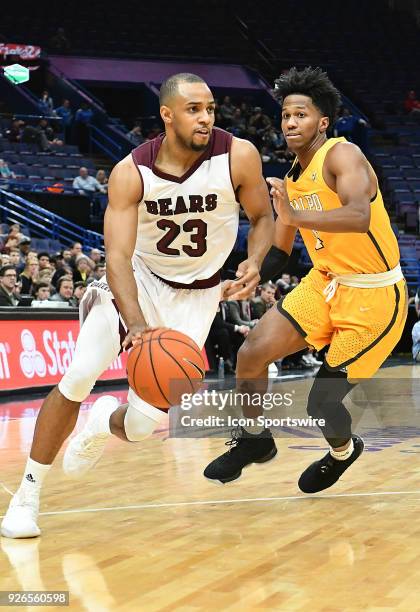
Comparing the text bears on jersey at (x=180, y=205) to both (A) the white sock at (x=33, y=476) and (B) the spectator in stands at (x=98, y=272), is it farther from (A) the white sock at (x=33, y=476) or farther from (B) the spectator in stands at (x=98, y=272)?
(B) the spectator in stands at (x=98, y=272)

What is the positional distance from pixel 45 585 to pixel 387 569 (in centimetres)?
126

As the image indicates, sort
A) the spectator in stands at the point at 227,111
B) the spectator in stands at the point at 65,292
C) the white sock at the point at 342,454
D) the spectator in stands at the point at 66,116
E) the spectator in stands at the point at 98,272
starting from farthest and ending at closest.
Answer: the spectator in stands at the point at 227,111 → the spectator in stands at the point at 66,116 → the spectator in stands at the point at 98,272 → the spectator in stands at the point at 65,292 → the white sock at the point at 342,454

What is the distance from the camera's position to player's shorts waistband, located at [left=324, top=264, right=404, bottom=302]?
5.06 meters

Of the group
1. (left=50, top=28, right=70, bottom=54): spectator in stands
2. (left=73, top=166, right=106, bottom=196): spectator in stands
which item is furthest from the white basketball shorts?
(left=50, top=28, right=70, bottom=54): spectator in stands

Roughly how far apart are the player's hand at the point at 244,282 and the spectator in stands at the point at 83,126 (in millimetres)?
18083

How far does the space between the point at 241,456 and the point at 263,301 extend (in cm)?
918

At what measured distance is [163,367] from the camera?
4.08m

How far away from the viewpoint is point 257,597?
10.9 ft

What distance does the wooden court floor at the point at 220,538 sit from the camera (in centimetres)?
337

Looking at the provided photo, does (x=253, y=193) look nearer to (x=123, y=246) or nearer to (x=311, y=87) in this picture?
(x=123, y=246)

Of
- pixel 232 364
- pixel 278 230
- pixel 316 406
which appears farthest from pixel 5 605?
pixel 232 364

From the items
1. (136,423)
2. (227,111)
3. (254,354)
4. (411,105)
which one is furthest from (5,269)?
(411,105)

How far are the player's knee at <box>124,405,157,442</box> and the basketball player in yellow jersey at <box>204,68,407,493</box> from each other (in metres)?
0.75

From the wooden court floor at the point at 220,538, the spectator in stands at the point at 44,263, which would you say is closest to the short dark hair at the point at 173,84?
the wooden court floor at the point at 220,538
